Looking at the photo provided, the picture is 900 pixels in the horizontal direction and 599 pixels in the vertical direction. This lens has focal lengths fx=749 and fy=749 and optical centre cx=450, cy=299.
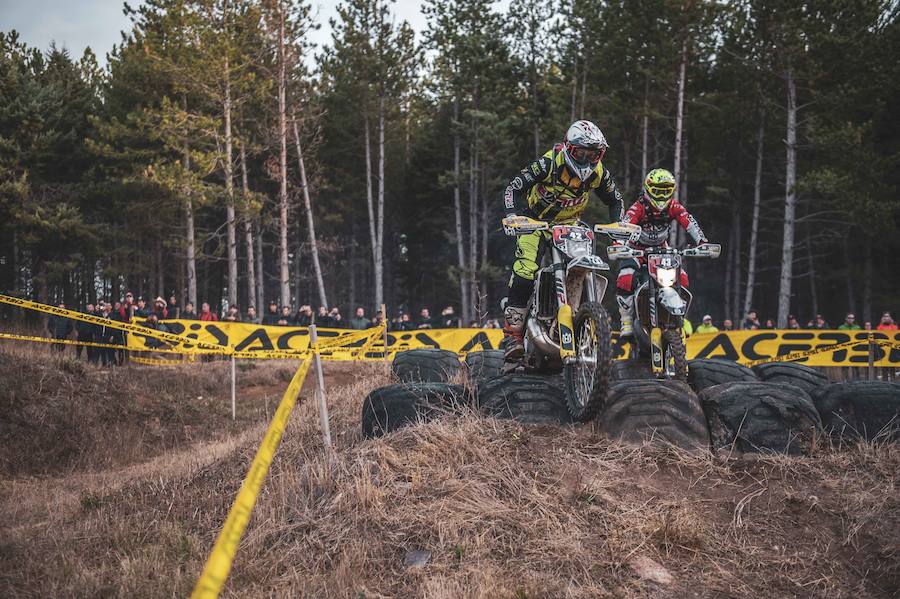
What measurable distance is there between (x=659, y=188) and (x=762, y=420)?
10.7 ft

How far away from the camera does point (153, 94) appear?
1227 inches

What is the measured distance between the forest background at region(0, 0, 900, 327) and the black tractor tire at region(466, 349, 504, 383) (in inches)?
676

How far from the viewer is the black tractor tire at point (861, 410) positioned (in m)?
6.16

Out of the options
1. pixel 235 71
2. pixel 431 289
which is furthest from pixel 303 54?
pixel 431 289

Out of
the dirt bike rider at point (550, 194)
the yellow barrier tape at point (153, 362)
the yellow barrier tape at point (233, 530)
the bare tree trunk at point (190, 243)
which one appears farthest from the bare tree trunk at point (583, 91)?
the yellow barrier tape at point (233, 530)

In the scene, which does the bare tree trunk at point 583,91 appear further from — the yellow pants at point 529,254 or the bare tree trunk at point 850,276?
the yellow pants at point 529,254

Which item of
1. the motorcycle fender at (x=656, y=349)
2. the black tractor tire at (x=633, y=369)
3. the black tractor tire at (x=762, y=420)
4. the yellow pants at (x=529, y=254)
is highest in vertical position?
the yellow pants at (x=529, y=254)

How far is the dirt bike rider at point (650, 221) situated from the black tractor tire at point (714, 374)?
0.81 metres

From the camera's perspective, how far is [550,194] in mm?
7320

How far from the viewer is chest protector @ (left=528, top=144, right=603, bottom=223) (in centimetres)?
715

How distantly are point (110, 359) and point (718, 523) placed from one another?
15244 mm

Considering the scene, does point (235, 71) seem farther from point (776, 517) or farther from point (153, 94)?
point (776, 517)

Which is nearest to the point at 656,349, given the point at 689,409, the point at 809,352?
the point at 689,409

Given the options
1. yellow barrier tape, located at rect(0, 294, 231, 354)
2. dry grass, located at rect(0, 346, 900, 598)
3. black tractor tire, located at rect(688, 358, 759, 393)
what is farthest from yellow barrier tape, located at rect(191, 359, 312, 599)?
yellow barrier tape, located at rect(0, 294, 231, 354)
